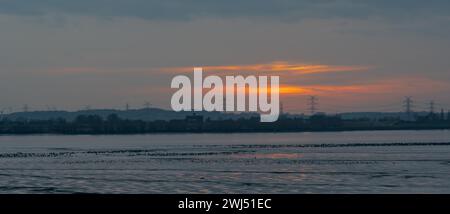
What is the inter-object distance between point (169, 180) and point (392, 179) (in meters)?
13.7

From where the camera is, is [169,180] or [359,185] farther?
[169,180]

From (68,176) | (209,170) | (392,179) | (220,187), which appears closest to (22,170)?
(68,176)

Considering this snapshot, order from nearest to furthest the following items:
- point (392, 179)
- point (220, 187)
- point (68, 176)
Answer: point (220, 187), point (392, 179), point (68, 176)

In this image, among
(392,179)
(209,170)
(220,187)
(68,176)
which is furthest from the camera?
(209,170)

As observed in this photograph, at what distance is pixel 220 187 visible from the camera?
153 feet
